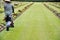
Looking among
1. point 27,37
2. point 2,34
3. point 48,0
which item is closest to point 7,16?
point 2,34

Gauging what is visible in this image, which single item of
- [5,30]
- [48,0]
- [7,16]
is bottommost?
[48,0]

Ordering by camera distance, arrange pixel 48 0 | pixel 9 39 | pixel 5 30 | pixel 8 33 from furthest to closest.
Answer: pixel 48 0 → pixel 5 30 → pixel 8 33 → pixel 9 39

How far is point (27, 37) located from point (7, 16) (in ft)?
4.93

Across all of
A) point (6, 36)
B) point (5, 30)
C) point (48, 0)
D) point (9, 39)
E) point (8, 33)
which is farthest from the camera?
point (48, 0)

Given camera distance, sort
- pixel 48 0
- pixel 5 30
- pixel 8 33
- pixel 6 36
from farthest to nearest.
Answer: pixel 48 0 → pixel 5 30 → pixel 8 33 → pixel 6 36

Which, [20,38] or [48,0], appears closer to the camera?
[20,38]

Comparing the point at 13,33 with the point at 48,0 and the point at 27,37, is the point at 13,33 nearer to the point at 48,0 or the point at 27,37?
the point at 27,37

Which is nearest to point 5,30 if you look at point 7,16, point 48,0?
point 7,16

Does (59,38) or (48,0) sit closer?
(59,38)

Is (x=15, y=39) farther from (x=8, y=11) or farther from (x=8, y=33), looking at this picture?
(x=8, y=11)

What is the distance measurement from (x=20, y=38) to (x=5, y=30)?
1.62 metres

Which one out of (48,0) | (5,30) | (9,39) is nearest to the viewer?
(9,39)

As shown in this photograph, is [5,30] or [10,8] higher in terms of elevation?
[10,8]

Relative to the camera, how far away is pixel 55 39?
26.7 ft
